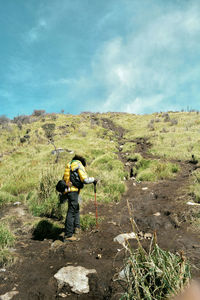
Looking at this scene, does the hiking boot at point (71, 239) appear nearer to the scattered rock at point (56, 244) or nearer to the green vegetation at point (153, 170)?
the scattered rock at point (56, 244)

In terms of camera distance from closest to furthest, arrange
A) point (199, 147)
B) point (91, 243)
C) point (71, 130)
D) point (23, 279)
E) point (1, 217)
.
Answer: point (23, 279) < point (91, 243) < point (1, 217) < point (199, 147) < point (71, 130)

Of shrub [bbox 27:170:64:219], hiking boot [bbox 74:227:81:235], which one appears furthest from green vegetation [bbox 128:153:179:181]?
hiking boot [bbox 74:227:81:235]

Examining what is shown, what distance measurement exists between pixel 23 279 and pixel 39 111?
53.0m

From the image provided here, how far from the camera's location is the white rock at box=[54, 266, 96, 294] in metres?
2.94

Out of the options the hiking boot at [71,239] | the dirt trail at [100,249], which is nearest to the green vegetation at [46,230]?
the dirt trail at [100,249]

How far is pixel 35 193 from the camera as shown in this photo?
24.5 ft

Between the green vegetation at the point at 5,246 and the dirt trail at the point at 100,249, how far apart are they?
7.8 inches

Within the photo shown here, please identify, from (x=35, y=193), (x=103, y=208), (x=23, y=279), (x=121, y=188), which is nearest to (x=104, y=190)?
(x=121, y=188)

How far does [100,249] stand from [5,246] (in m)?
2.06

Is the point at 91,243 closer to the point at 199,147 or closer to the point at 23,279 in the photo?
the point at 23,279

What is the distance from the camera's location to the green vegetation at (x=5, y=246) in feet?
12.3

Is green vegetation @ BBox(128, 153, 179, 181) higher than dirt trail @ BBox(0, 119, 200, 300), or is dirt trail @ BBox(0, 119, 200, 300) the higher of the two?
green vegetation @ BBox(128, 153, 179, 181)

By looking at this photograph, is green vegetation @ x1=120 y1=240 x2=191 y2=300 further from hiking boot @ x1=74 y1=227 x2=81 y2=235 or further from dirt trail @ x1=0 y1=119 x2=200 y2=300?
hiking boot @ x1=74 y1=227 x2=81 y2=235

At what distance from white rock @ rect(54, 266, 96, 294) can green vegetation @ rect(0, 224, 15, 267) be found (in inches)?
47.3
